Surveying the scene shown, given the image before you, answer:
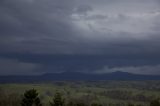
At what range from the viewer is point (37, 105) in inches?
5502

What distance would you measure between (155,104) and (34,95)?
70.2 metres

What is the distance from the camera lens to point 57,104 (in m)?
137

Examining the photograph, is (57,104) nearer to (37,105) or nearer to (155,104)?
(37,105)

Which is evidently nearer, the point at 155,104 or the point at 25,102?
the point at 25,102

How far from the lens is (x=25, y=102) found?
13550 cm

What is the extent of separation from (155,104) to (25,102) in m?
73.7

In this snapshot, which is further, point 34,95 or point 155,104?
point 155,104

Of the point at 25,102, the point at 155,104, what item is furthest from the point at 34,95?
the point at 155,104

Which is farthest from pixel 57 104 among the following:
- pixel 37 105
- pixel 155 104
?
pixel 155 104

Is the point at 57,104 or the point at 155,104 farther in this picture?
the point at 155,104

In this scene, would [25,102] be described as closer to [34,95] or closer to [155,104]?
[34,95]

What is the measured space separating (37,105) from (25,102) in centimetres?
639

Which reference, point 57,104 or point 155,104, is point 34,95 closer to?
point 57,104

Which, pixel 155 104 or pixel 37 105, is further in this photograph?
pixel 155 104
